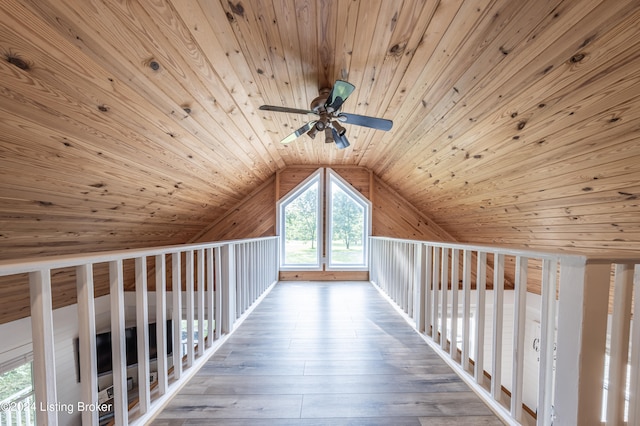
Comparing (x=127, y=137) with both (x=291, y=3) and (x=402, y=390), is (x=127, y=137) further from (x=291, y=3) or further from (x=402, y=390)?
(x=402, y=390)

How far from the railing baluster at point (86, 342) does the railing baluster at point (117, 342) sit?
0.10 m

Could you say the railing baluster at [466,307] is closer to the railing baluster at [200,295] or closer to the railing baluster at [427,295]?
the railing baluster at [427,295]

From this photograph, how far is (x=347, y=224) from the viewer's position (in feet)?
15.9

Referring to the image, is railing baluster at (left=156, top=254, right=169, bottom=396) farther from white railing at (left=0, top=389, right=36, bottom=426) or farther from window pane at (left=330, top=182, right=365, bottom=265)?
window pane at (left=330, top=182, right=365, bottom=265)

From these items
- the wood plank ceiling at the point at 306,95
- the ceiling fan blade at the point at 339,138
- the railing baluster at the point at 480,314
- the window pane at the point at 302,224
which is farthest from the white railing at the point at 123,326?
the window pane at the point at 302,224

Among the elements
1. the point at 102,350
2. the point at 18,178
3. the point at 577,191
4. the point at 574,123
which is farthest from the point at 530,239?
the point at 102,350

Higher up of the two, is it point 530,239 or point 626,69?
point 626,69

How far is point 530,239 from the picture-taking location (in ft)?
9.19

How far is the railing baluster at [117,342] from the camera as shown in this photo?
3.53 feet

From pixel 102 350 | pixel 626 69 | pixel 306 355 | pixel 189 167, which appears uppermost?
pixel 626 69

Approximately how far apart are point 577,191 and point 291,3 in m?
2.42

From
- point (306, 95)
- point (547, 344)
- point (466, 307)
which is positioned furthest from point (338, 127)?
point (547, 344)

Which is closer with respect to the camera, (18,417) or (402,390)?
(402,390)

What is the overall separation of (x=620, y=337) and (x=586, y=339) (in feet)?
0.50
